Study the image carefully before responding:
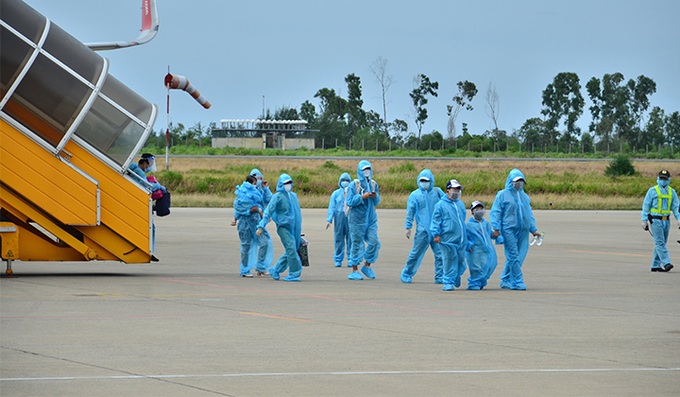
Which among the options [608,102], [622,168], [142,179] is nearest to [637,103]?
[608,102]

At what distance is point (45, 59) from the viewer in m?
17.3

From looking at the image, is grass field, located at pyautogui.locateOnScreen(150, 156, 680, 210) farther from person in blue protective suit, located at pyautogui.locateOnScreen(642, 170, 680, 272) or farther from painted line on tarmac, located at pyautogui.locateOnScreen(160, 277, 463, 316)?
painted line on tarmac, located at pyautogui.locateOnScreen(160, 277, 463, 316)

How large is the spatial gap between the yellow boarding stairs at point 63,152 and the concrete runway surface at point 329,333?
0.73 metres

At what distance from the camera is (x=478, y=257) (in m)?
17.5

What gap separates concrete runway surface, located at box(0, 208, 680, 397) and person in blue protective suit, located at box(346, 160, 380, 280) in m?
0.47

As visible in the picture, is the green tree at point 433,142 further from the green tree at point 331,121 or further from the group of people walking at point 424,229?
the group of people walking at point 424,229

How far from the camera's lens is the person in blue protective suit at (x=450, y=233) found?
17.3 metres

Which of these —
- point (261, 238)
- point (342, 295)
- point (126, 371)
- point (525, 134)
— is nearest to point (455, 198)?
point (342, 295)

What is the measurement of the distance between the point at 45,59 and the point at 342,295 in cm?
588

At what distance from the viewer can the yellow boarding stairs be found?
17203 mm

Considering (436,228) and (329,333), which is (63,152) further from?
(329,333)

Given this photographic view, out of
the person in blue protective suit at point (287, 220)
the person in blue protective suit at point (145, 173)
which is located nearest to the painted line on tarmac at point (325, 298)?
the person in blue protective suit at point (145, 173)

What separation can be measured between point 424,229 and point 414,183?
122 ft

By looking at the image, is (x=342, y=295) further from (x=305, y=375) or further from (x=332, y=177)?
(x=332, y=177)
